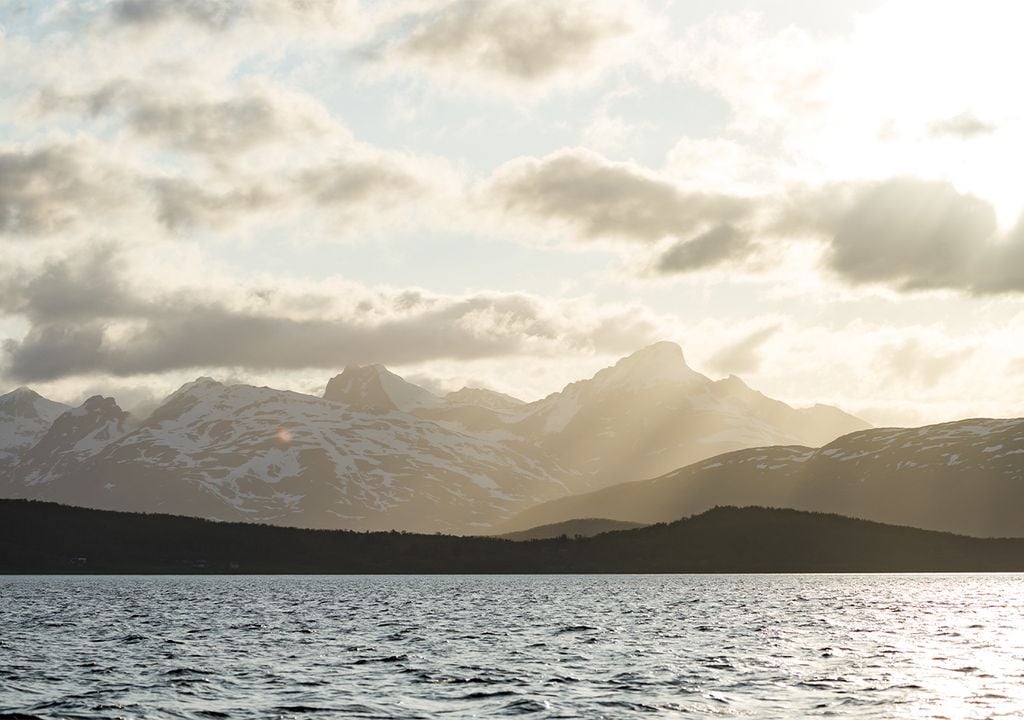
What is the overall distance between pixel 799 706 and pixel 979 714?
989 centimetres

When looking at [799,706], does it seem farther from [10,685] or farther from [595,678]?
[10,685]

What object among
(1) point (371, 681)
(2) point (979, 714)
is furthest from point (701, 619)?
(2) point (979, 714)

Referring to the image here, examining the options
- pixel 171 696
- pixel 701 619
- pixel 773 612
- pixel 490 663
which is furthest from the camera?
pixel 773 612

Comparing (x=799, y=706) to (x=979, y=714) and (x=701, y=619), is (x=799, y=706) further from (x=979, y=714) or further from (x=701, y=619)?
(x=701, y=619)

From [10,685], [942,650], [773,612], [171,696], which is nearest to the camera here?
[171,696]

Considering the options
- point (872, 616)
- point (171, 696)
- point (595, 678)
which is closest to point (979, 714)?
point (595, 678)

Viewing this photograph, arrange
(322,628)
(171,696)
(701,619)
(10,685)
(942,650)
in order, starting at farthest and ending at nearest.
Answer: (701,619)
(322,628)
(942,650)
(10,685)
(171,696)

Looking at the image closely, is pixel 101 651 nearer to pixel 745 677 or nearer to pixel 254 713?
pixel 254 713

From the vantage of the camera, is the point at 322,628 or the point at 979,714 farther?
the point at 322,628

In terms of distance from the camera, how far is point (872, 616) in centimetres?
17550

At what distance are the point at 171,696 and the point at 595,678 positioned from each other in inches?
1146

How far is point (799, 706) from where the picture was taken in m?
72.6

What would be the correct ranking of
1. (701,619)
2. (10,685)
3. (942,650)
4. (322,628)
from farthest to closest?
(701,619), (322,628), (942,650), (10,685)

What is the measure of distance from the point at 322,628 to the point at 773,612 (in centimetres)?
7423
